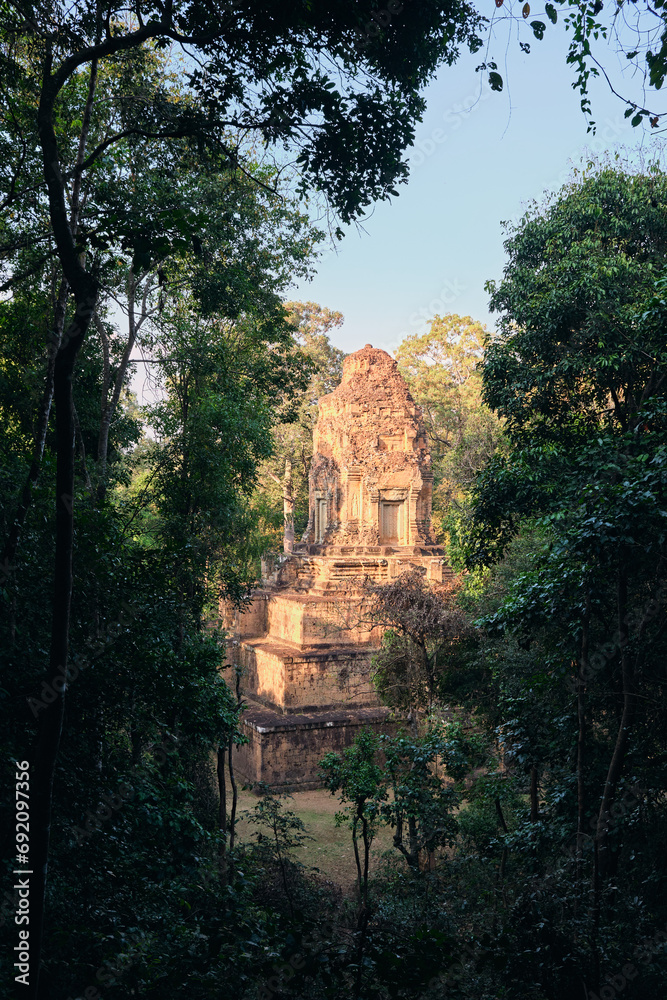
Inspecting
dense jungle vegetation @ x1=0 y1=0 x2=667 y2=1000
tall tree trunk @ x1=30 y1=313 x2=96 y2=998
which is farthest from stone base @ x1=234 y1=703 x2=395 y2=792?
tall tree trunk @ x1=30 y1=313 x2=96 y2=998

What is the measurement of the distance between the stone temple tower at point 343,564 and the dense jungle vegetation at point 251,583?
3.27 m

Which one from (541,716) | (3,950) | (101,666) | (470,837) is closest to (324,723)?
(470,837)

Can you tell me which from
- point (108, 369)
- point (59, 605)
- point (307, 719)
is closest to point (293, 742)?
point (307, 719)

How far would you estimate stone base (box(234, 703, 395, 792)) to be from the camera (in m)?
14.6

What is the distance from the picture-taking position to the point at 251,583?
41.9 feet

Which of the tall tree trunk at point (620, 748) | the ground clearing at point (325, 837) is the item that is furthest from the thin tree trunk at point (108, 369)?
the tall tree trunk at point (620, 748)

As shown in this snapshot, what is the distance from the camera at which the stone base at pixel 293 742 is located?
48.0 feet

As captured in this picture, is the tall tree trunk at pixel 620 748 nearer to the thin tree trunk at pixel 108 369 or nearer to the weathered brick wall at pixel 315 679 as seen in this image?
the thin tree trunk at pixel 108 369

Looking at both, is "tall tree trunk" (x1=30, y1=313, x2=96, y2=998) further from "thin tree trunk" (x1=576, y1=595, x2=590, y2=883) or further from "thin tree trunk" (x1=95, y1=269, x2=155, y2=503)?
"thin tree trunk" (x1=95, y1=269, x2=155, y2=503)

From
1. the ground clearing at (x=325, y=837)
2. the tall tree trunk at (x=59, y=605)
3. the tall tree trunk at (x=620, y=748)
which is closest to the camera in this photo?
the tall tree trunk at (x=59, y=605)

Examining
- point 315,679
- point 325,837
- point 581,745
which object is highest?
point 581,745

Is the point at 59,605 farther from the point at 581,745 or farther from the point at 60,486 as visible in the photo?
the point at 581,745

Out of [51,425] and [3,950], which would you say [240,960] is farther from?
[51,425]

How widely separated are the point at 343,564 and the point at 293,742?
16.5 ft
